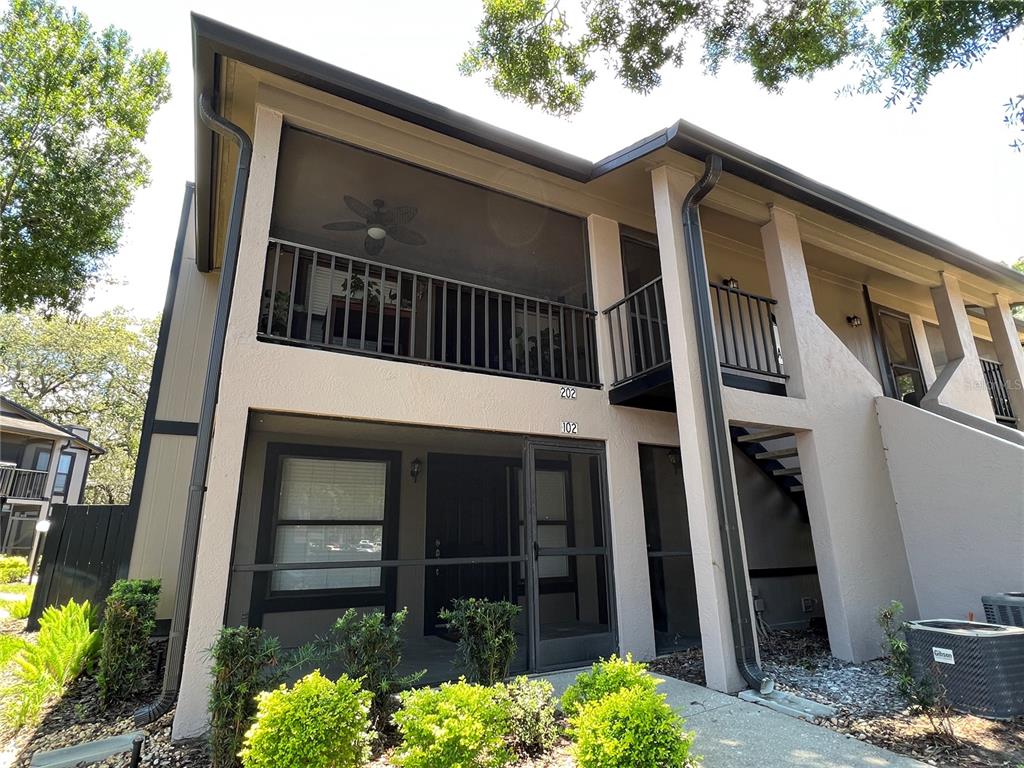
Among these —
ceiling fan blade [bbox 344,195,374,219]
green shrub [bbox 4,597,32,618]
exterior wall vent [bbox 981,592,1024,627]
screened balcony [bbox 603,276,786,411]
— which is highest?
ceiling fan blade [bbox 344,195,374,219]

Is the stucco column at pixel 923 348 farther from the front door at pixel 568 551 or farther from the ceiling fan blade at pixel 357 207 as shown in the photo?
the ceiling fan blade at pixel 357 207

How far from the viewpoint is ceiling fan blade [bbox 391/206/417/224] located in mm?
6219

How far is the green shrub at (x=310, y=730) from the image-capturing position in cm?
241

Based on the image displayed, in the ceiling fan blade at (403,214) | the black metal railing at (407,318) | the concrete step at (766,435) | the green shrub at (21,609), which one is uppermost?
the ceiling fan blade at (403,214)

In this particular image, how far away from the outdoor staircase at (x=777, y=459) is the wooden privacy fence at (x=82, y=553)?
25.9ft

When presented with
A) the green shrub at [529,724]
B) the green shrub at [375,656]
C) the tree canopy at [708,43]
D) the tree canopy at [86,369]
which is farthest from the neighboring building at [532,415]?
the tree canopy at [86,369]

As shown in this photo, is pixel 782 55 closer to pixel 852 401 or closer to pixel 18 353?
pixel 852 401

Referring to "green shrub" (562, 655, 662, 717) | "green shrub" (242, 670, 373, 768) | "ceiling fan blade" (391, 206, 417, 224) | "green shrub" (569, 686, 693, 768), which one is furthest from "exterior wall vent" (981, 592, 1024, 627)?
"ceiling fan blade" (391, 206, 417, 224)

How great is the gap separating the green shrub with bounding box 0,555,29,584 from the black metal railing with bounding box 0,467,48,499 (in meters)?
4.98

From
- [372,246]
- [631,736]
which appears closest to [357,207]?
[372,246]

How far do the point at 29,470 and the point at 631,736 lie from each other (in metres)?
22.7

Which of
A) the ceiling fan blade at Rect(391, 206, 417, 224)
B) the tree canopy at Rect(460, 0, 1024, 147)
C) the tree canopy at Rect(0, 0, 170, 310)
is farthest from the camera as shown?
the tree canopy at Rect(0, 0, 170, 310)

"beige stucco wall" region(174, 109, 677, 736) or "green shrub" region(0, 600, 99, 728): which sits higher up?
"beige stucco wall" region(174, 109, 677, 736)

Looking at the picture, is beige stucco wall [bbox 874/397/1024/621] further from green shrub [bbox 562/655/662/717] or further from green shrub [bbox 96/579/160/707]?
green shrub [bbox 96/579/160/707]
